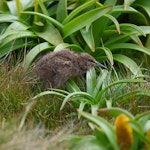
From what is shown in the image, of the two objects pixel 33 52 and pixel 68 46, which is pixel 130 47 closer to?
pixel 68 46

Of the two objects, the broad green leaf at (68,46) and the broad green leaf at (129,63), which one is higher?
the broad green leaf at (68,46)

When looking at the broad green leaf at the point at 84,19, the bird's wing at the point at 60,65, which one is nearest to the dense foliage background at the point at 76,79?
the broad green leaf at the point at 84,19

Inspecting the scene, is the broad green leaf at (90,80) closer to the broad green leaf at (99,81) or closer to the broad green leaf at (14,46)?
the broad green leaf at (99,81)

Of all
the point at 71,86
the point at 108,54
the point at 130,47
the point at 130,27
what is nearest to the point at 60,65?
the point at 71,86

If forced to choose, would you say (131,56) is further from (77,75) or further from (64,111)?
(64,111)

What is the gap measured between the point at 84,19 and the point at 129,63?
0.76m

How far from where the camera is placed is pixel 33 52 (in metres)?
5.75

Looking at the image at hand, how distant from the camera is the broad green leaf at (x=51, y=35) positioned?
19.6 feet

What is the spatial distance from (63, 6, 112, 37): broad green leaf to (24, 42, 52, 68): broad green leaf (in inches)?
13.6

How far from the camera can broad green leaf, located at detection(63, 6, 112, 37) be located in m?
5.84

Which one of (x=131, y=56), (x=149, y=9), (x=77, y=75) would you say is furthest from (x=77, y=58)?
(x=149, y=9)

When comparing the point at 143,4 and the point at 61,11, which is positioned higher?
the point at 61,11

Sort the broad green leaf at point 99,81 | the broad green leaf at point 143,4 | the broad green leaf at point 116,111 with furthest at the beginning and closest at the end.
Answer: the broad green leaf at point 143,4 < the broad green leaf at point 99,81 < the broad green leaf at point 116,111

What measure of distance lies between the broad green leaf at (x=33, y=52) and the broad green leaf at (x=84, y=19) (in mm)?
346
